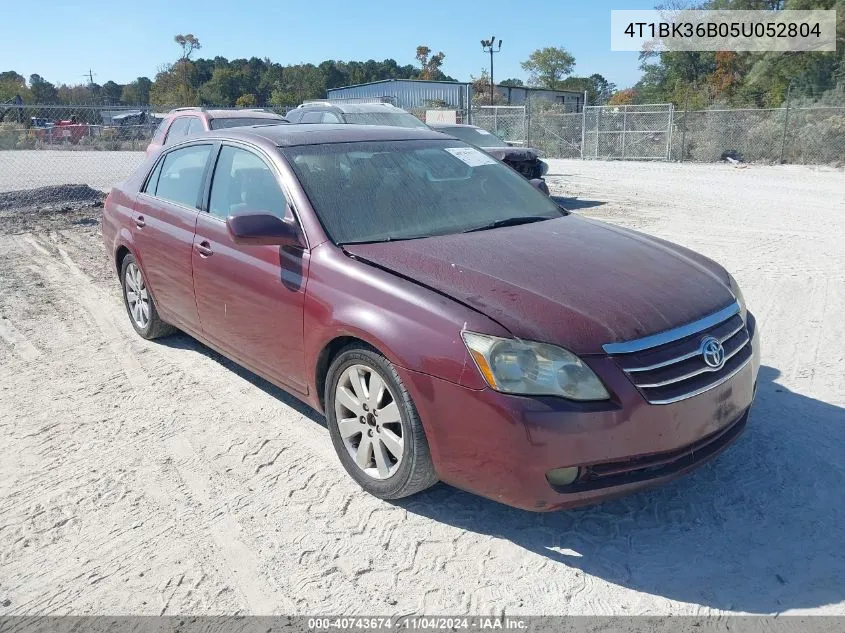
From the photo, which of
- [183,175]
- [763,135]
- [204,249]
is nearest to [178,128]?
[183,175]

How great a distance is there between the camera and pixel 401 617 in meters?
2.59

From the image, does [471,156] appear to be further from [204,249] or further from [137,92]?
[137,92]

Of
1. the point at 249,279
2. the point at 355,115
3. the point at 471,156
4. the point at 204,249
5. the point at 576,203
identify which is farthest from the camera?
the point at 576,203

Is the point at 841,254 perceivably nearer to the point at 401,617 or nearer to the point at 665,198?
the point at 665,198

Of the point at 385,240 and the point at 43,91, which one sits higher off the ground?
the point at 43,91

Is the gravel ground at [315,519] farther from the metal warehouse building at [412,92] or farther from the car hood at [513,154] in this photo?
the metal warehouse building at [412,92]

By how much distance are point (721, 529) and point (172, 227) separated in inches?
148

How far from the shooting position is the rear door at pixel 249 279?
3.66 meters

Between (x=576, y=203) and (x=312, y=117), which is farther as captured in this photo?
(x=576, y=203)

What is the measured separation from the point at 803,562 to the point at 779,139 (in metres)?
23.9

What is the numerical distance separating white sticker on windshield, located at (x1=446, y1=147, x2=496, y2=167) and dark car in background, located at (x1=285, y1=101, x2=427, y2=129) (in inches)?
315

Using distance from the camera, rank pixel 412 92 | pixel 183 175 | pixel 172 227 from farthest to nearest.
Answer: pixel 412 92, pixel 183 175, pixel 172 227

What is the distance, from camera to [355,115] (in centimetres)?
1263

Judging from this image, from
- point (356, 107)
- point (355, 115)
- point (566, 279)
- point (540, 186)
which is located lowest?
point (566, 279)
